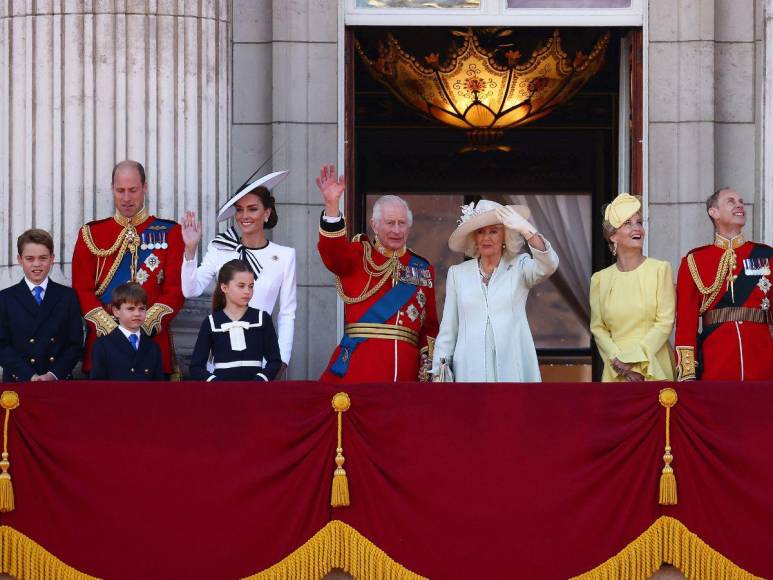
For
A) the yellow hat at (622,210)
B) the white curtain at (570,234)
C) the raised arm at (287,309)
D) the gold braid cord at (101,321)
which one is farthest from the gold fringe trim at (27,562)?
the white curtain at (570,234)

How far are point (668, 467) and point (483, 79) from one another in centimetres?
700

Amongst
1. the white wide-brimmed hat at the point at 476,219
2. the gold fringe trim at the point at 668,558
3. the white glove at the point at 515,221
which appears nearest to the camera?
the gold fringe trim at the point at 668,558

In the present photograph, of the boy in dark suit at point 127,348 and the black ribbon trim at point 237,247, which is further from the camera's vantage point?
the black ribbon trim at point 237,247

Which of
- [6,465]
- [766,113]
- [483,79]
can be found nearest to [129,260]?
[6,465]

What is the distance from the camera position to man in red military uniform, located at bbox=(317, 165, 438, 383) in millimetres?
11508

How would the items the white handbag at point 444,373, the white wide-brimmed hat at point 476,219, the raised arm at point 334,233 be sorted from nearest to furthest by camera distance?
the raised arm at point 334,233, the white handbag at point 444,373, the white wide-brimmed hat at point 476,219

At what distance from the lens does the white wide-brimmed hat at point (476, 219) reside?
11.3 meters

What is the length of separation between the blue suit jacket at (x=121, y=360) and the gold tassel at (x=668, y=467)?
2.81 meters

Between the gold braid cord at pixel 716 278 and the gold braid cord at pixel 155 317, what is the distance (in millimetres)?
2980

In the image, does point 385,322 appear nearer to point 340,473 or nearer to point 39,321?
point 340,473

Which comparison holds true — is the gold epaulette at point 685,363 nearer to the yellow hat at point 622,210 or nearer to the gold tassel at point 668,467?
the yellow hat at point 622,210

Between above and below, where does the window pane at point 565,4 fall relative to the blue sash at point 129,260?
above

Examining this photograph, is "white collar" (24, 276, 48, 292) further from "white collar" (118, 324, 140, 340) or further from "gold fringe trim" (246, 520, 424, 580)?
"gold fringe trim" (246, 520, 424, 580)

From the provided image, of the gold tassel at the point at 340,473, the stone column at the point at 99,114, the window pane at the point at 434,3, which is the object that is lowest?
the gold tassel at the point at 340,473
